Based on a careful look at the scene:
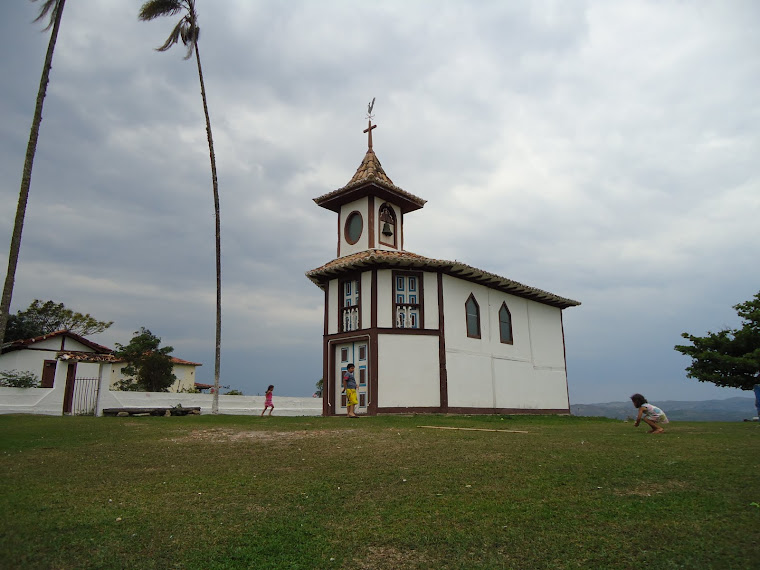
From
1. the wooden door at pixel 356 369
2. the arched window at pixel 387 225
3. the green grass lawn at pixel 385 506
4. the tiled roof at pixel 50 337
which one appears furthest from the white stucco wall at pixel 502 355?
the tiled roof at pixel 50 337

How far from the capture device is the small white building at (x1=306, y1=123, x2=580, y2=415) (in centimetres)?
2019

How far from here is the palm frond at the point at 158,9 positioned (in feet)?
65.3

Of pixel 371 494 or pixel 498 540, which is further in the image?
pixel 371 494

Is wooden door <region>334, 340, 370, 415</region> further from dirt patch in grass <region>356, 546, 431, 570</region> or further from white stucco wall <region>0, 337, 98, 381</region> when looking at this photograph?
white stucco wall <region>0, 337, 98, 381</region>

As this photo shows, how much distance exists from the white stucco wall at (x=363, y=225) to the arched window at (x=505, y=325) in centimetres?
708

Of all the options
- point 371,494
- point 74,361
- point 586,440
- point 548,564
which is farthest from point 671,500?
point 74,361

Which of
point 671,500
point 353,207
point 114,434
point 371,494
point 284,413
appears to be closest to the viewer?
point 671,500

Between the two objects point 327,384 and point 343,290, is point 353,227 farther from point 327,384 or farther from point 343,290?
point 327,384

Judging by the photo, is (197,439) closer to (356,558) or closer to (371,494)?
(371,494)

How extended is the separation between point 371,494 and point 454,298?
15.8 meters

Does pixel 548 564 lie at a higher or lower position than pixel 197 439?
lower

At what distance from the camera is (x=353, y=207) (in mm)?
23844

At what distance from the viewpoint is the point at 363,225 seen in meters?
23.2

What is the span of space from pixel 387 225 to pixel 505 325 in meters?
7.09
